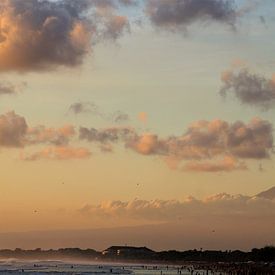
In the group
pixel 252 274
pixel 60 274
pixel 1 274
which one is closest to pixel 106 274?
pixel 60 274

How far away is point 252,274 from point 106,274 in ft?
129

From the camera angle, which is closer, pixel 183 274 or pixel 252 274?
pixel 252 274

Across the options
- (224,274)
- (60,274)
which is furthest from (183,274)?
(60,274)

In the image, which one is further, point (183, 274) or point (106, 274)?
point (183, 274)

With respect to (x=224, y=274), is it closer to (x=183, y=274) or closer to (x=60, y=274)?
(x=183, y=274)

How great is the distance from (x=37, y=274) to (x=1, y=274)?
891cm

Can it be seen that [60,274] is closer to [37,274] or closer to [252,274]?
[37,274]

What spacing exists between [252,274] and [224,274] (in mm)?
22074

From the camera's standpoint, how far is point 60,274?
575 ft

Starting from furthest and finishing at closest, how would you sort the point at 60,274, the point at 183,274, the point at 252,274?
1. the point at 183,274
2. the point at 60,274
3. the point at 252,274

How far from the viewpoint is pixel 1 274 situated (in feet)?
583

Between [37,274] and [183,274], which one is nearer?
[37,274]

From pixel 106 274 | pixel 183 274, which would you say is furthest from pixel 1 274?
pixel 183 274

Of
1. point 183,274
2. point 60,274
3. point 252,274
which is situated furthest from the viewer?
point 183,274
